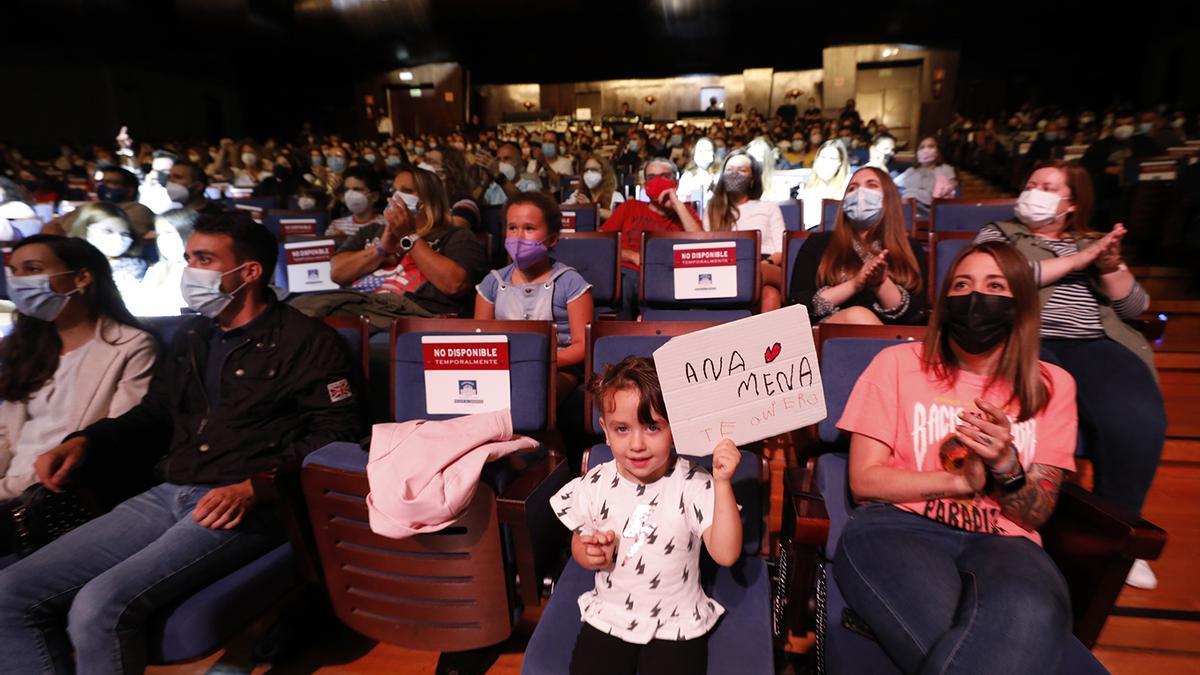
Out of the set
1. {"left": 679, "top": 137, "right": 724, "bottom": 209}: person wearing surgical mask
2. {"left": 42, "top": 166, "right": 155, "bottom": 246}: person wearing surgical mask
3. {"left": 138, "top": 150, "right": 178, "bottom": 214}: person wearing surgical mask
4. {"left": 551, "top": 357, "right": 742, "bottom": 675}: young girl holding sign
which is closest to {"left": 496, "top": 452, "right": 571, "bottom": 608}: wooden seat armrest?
{"left": 551, "top": 357, "right": 742, "bottom": 675}: young girl holding sign

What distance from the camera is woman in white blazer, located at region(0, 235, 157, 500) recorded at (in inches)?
71.5

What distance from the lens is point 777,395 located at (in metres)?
1.21

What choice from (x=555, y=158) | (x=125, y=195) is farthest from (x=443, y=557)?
(x=555, y=158)

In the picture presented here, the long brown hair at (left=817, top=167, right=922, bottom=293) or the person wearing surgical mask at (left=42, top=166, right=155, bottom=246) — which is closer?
the long brown hair at (left=817, top=167, right=922, bottom=293)

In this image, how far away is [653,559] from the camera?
1.24 m

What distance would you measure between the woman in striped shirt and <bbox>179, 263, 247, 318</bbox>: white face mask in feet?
8.07

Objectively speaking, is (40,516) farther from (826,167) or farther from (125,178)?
(826,167)

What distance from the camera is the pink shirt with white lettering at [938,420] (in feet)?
4.36

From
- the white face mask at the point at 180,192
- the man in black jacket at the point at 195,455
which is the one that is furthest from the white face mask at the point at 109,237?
the white face mask at the point at 180,192

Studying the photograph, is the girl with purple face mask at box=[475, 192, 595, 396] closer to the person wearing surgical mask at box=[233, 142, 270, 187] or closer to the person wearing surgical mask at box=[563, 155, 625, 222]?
the person wearing surgical mask at box=[563, 155, 625, 222]

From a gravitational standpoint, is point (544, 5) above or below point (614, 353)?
above

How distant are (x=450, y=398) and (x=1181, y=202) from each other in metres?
4.73

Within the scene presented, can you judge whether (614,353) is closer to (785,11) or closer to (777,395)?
(777,395)

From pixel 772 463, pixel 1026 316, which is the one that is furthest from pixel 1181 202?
pixel 1026 316
